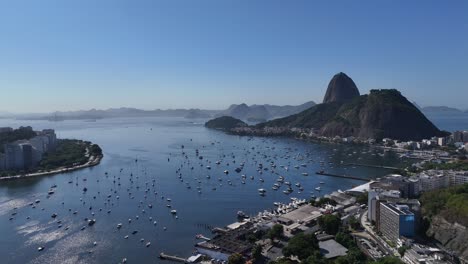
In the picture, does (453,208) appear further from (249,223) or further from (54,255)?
(54,255)

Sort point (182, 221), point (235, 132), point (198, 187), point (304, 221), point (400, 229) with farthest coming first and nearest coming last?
point (235, 132)
point (198, 187)
point (182, 221)
point (304, 221)
point (400, 229)

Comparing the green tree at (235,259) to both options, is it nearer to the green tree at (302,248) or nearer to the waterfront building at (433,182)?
the green tree at (302,248)

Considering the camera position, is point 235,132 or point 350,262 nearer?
point 350,262

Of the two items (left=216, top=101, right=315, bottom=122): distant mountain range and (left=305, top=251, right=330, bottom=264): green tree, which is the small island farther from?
(left=216, top=101, right=315, bottom=122): distant mountain range

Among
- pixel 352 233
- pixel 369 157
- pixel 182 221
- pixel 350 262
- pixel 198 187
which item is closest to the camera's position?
pixel 350 262

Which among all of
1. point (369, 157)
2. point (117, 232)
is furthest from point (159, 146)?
point (117, 232)

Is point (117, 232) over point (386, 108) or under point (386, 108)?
under

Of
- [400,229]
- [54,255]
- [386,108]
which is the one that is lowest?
[54,255]
